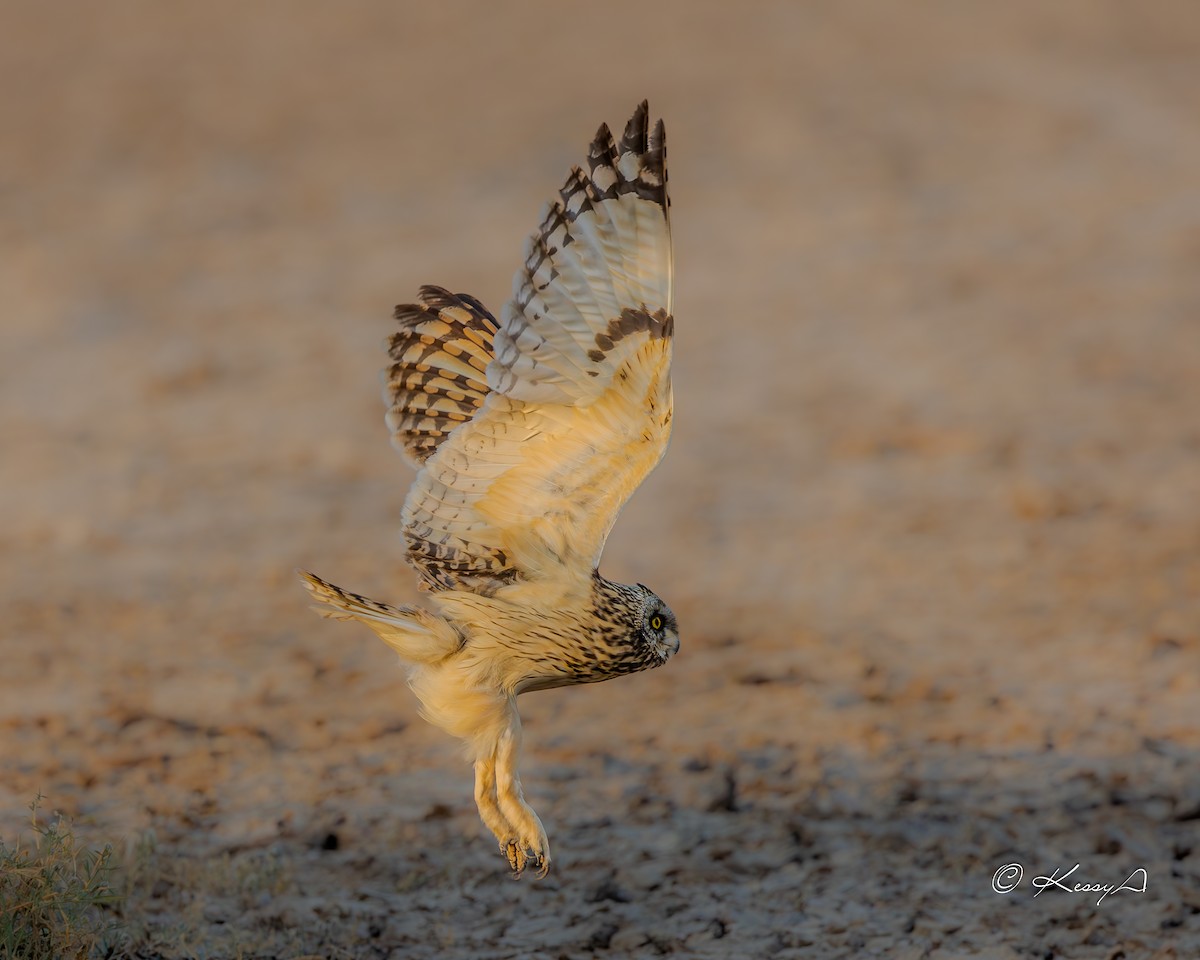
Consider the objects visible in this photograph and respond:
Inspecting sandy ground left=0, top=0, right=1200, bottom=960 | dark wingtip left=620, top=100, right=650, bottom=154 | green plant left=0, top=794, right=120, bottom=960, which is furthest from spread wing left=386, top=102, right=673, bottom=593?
sandy ground left=0, top=0, right=1200, bottom=960

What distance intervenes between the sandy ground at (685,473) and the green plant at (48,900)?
0.43 m

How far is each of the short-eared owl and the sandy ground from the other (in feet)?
3.96

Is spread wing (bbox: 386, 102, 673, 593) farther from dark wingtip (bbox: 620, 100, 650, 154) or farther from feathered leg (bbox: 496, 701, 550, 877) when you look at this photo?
feathered leg (bbox: 496, 701, 550, 877)

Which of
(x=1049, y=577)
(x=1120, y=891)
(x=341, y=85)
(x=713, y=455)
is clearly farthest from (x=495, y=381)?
(x=341, y=85)

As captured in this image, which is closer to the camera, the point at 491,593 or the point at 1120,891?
the point at 491,593

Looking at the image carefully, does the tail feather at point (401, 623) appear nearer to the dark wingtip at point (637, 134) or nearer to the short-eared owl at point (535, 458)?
the short-eared owl at point (535, 458)

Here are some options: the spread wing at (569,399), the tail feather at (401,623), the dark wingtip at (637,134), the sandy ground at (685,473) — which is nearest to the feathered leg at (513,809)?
the tail feather at (401,623)

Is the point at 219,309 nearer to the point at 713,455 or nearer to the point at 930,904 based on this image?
the point at 713,455

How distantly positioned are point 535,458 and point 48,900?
189 cm

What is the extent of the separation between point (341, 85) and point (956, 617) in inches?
404

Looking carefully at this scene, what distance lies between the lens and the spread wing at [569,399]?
391cm

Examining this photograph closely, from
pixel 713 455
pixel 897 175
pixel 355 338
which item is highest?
pixel 897 175

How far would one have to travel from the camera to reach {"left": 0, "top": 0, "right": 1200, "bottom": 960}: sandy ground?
569cm

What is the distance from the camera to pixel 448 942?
5184 millimetres
